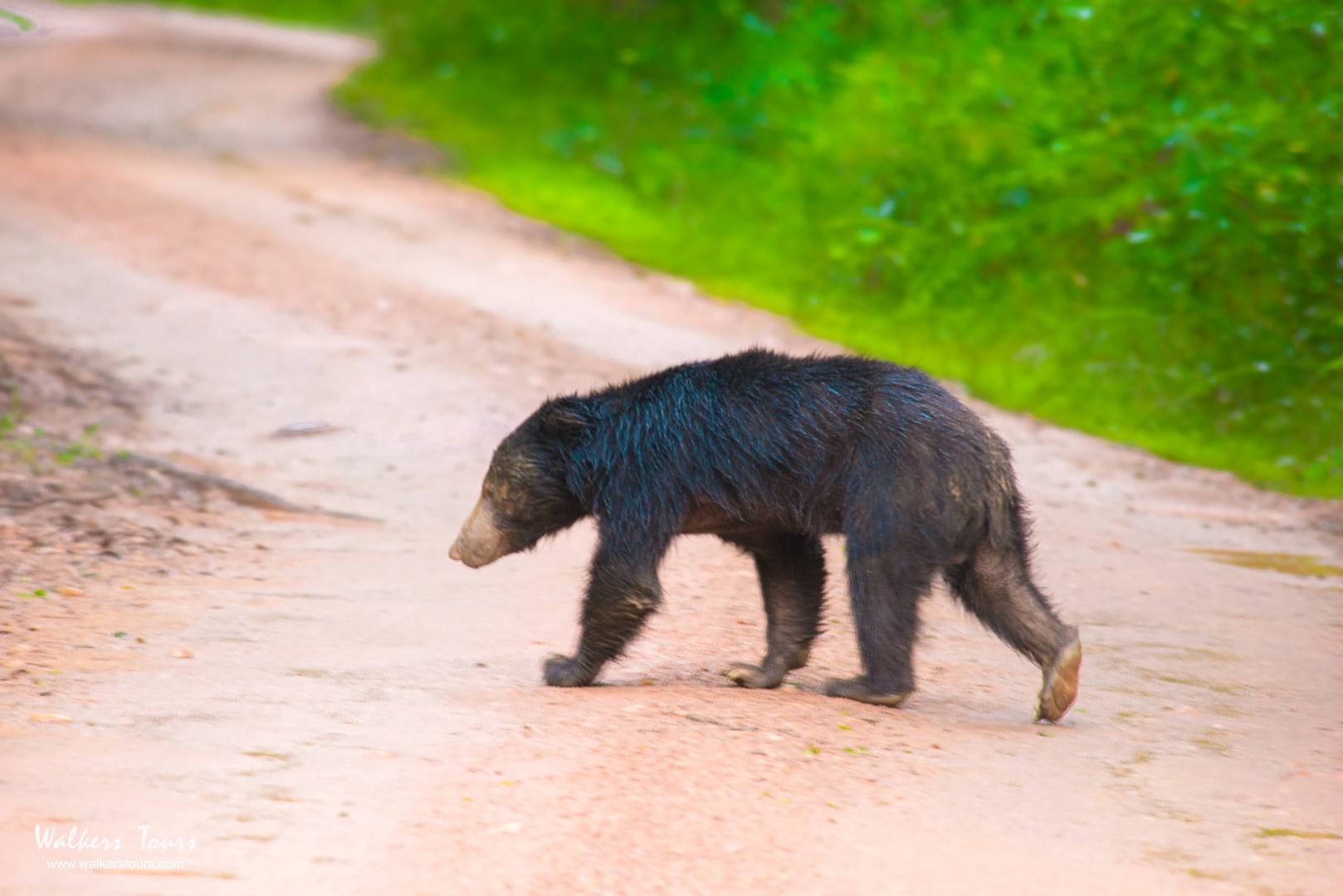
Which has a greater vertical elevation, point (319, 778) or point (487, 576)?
point (487, 576)

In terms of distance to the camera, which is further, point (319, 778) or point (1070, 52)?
point (1070, 52)

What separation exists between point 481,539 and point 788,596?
1.25 meters

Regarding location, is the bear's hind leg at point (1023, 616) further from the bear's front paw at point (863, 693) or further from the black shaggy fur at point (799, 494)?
the bear's front paw at point (863, 693)

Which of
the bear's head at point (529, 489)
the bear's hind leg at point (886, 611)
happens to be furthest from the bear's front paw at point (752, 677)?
the bear's head at point (529, 489)

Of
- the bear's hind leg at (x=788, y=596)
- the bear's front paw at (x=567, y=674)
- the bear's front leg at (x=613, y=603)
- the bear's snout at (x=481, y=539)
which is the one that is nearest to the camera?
the bear's front leg at (x=613, y=603)

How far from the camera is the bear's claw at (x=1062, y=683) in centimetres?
531

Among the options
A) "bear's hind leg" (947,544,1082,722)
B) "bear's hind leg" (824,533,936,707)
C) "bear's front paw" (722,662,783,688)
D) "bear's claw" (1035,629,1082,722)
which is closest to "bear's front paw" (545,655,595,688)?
"bear's front paw" (722,662,783,688)

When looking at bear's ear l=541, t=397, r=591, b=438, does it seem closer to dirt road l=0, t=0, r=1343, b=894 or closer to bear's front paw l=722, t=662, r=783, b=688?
dirt road l=0, t=0, r=1343, b=894

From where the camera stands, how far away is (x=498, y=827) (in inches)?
156

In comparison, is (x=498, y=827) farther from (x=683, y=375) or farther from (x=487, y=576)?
(x=487, y=576)

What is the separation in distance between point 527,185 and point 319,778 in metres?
14.0

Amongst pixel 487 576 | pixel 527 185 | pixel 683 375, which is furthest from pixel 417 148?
pixel 683 375

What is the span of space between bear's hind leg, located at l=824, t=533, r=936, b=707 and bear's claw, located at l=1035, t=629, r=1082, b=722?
490 mm

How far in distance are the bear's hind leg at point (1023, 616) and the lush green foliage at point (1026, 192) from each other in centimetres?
559
